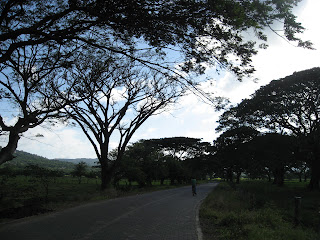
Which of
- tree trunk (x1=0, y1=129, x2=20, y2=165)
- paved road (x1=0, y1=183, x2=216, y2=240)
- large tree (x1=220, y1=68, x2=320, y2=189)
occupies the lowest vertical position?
paved road (x1=0, y1=183, x2=216, y2=240)

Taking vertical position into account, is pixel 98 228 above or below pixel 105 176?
below

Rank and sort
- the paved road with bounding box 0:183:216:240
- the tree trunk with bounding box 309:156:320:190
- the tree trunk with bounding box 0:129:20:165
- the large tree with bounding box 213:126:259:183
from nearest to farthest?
the paved road with bounding box 0:183:216:240
the tree trunk with bounding box 0:129:20:165
the tree trunk with bounding box 309:156:320:190
the large tree with bounding box 213:126:259:183

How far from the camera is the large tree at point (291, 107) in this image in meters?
19.8

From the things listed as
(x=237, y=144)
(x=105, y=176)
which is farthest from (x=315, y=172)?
(x=105, y=176)

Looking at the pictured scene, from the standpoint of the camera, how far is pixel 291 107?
65.8 ft

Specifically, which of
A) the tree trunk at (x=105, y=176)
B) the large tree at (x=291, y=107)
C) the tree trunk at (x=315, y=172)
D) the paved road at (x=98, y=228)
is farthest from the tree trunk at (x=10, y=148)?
the tree trunk at (x=315, y=172)

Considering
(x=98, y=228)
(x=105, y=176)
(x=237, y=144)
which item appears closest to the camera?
(x=98, y=228)

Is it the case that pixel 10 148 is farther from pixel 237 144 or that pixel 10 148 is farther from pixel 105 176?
pixel 237 144

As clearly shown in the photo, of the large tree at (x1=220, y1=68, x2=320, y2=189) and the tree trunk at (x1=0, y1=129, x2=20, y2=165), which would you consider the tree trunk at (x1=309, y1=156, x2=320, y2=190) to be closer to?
the large tree at (x1=220, y1=68, x2=320, y2=189)

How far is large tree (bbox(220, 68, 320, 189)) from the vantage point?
19.8m

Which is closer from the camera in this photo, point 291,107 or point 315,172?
point 291,107

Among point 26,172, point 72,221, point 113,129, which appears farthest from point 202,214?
point 113,129

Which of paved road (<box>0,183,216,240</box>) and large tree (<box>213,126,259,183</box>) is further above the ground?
large tree (<box>213,126,259,183</box>)

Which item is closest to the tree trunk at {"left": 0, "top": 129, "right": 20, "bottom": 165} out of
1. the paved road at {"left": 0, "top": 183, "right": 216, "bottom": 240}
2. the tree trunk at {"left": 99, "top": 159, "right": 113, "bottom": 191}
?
the paved road at {"left": 0, "top": 183, "right": 216, "bottom": 240}
